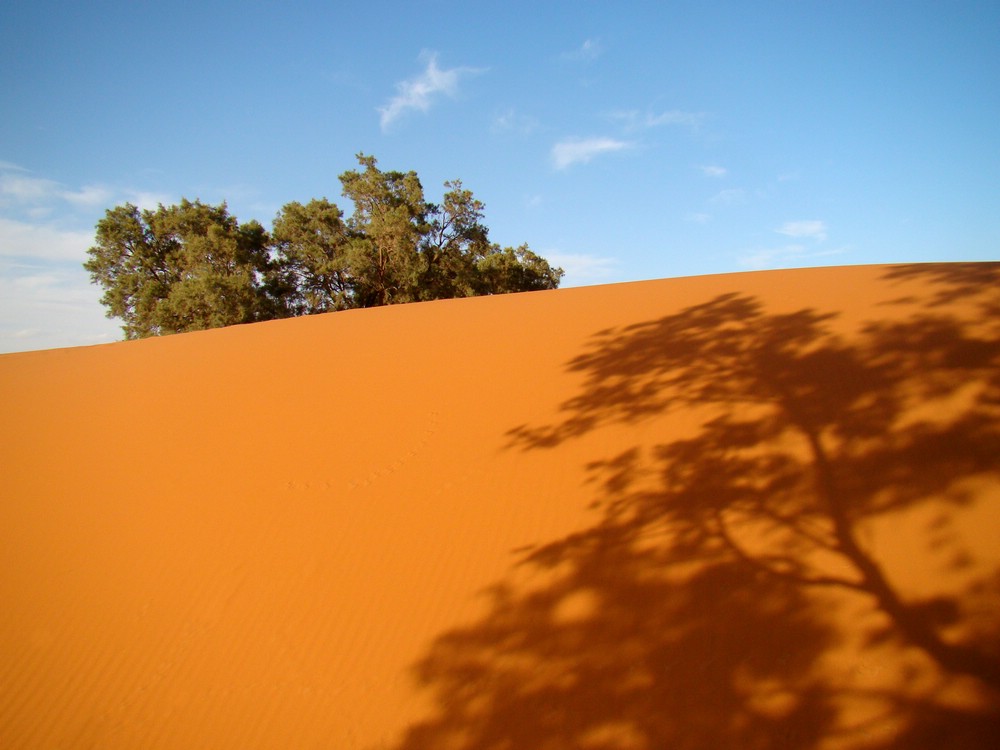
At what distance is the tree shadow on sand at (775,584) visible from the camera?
127 inches

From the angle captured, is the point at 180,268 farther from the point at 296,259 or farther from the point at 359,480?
the point at 359,480

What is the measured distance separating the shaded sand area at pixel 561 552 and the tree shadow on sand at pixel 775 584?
0.07 feet

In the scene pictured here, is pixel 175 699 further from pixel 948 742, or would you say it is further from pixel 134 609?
pixel 948 742

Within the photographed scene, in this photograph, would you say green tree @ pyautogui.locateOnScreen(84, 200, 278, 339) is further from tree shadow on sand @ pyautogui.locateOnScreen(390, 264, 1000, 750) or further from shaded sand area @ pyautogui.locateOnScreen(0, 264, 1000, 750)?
tree shadow on sand @ pyautogui.locateOnScreen(390, 264, 1000, 750)

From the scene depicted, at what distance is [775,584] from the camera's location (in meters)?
3.94

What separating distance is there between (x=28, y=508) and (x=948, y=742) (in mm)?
8916

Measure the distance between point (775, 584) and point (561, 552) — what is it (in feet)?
5.40

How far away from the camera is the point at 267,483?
652 centimetres

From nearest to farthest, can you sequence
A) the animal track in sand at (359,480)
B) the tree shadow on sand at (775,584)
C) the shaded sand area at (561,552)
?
the tree shadow on sand at (775,584) → the shaded sand area at (561,552) → the animal track in sand at (359,480)

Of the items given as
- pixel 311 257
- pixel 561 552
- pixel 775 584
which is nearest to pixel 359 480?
pixel 561 552

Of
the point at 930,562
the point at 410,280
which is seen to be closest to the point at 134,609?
the point at 930,562

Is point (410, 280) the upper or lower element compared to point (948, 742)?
upper

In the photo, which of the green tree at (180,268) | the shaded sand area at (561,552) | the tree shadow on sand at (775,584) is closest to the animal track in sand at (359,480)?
the shaded sand area at (561,552)

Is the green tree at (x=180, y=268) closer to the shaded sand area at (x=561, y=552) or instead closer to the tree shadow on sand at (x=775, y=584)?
the shaded sand area at (x=561, y=552)
